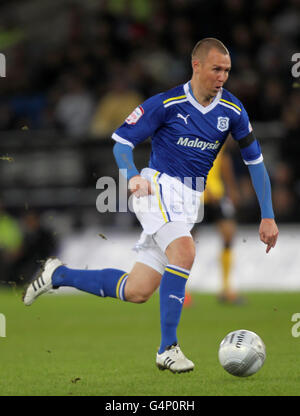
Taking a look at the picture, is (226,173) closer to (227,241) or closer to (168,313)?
(227,241)

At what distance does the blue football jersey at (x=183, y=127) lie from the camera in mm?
5473

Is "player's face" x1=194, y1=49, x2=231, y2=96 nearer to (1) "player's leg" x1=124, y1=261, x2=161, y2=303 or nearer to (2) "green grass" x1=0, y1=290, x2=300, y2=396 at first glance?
(1) "player's leg" x1=124, y1=261, x2=161, y2=303

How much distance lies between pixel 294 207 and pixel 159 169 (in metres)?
5.78

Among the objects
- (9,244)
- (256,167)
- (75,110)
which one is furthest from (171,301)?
(75,110)

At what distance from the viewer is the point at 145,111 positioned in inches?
215

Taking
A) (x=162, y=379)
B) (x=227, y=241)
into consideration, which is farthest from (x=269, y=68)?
(x=162, y=379)

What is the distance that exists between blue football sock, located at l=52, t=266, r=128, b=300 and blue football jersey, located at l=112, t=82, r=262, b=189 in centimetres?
73

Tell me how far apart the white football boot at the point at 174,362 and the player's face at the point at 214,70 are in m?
1.51

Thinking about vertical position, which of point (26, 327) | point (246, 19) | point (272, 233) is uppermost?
point (246, 19)

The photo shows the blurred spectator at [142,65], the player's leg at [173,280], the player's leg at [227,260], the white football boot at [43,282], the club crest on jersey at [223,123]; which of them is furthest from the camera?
the blurred spectator at [142,65]

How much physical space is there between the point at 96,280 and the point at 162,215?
2.31 feet

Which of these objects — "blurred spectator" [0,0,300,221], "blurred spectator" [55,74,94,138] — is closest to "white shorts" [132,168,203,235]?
"blurred spectator" [0,0,300,221]

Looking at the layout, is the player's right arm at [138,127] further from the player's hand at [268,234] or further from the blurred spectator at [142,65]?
the blurred spectator at [142,65]

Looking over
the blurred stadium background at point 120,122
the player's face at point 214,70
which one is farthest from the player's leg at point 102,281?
the blurred stadium background at point 120,122
